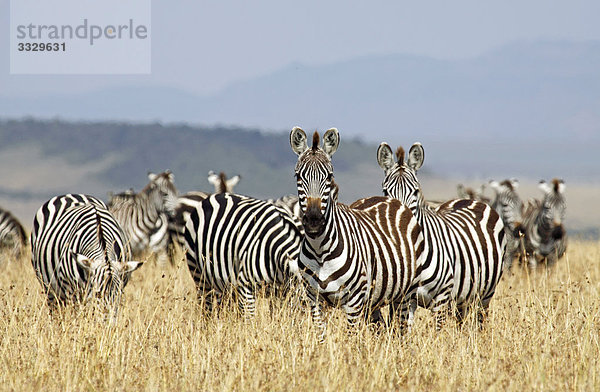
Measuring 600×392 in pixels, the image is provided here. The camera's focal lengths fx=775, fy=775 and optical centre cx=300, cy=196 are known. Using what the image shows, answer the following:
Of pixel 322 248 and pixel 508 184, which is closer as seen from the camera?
pixel 322 248

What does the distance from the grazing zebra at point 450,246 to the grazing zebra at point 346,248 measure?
7.8 inches

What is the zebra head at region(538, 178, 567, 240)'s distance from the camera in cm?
1432

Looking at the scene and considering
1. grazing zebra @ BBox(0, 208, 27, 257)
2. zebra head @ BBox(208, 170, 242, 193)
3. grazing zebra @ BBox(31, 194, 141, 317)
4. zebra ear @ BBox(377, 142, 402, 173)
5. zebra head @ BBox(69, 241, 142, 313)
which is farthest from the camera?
grazing zebra @ BBox(0, 208, 27, 257)

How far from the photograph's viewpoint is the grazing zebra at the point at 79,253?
7.50m

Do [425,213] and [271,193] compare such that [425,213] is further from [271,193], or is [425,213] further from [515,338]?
[271,193]

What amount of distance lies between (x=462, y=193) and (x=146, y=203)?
333 inches

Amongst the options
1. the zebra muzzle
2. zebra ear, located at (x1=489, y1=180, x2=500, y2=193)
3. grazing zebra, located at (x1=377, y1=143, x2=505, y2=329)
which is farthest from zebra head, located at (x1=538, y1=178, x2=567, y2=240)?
the zebra muzzle

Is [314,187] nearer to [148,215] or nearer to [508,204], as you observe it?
[148,215]

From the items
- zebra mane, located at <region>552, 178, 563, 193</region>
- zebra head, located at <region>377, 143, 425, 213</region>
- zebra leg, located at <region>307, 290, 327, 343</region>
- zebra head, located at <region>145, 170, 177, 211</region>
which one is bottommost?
zebra leg, located at <region>307, 290, 327, 343</region>

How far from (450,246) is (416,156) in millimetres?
1052

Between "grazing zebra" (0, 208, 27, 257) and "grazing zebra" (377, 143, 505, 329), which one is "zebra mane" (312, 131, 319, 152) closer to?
"grazing zebra" (377, 143, 505, 329)

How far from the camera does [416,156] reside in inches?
310

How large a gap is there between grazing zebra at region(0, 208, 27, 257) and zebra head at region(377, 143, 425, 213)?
891 centimetres

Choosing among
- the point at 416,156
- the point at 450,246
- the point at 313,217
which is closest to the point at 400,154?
the point at 416,156
